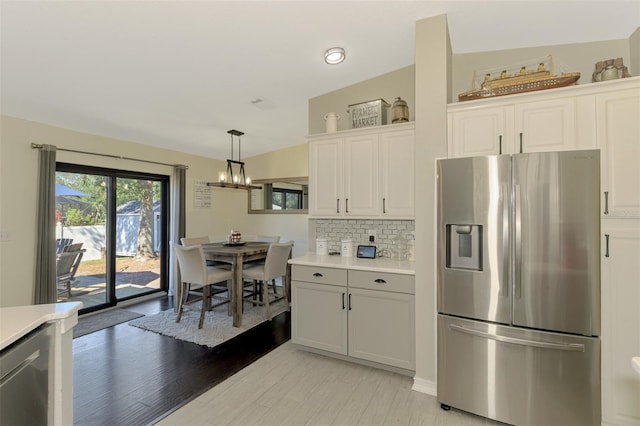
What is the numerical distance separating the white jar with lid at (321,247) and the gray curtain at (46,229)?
10.1ft

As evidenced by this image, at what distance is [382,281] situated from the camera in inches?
102

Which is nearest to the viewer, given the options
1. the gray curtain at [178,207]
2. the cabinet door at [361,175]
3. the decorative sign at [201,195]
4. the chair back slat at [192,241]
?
the cabinet door at [361,175]

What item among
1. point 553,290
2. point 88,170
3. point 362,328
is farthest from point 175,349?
point 553,290

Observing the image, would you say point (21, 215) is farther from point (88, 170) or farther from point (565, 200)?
point (565, 200)

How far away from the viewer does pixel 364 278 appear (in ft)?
8.77

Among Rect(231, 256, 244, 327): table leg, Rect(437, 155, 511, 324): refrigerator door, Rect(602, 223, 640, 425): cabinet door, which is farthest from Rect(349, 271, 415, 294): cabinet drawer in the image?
Rect(231, 256, 244, 327): table leg

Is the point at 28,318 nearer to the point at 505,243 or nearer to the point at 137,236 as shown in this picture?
the point at 505,243

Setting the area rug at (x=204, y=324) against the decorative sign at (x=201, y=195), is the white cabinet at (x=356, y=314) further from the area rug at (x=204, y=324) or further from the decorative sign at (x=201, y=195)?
the decorative sign at (x=201, y=195)

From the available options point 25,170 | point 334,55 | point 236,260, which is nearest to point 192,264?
point 236,260

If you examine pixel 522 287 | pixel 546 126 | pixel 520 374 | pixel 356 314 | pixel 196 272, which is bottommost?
pixel 520 374

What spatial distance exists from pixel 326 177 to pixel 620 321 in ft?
8.16

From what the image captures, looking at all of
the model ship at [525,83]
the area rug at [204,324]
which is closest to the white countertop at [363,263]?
the area rug at [204,324]

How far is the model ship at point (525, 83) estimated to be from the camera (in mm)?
2043

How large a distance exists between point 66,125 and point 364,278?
12.9 ft
